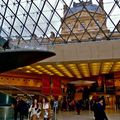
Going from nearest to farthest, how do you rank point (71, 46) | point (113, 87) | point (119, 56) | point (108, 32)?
point (119, 56)
point (71, 46)
point (108, 32)
point (113, 87)

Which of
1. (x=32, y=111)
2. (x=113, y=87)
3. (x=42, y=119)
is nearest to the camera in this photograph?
(x=32, y=111)

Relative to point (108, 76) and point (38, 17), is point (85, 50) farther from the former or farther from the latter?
point (108, 76)

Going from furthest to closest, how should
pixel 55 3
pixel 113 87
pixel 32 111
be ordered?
pixel 113 87 → pixel 55 3 → pixel 32 111

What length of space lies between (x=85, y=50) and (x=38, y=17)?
13359mm

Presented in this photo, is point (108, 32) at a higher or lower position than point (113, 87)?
higher

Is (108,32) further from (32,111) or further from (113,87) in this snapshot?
(32,111)

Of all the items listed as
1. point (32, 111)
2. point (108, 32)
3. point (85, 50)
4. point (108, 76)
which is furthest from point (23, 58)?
point (108, 76)

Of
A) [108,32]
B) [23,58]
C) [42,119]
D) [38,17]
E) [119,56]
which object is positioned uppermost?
[38,17]

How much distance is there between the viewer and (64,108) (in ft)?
138

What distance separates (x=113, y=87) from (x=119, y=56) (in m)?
18.7

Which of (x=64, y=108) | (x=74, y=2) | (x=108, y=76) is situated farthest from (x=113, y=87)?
(x=74, y=2)

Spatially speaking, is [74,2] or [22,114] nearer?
[22,114]

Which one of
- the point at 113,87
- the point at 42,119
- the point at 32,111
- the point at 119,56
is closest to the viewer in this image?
the point at 32,111

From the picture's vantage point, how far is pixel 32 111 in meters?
19.4
